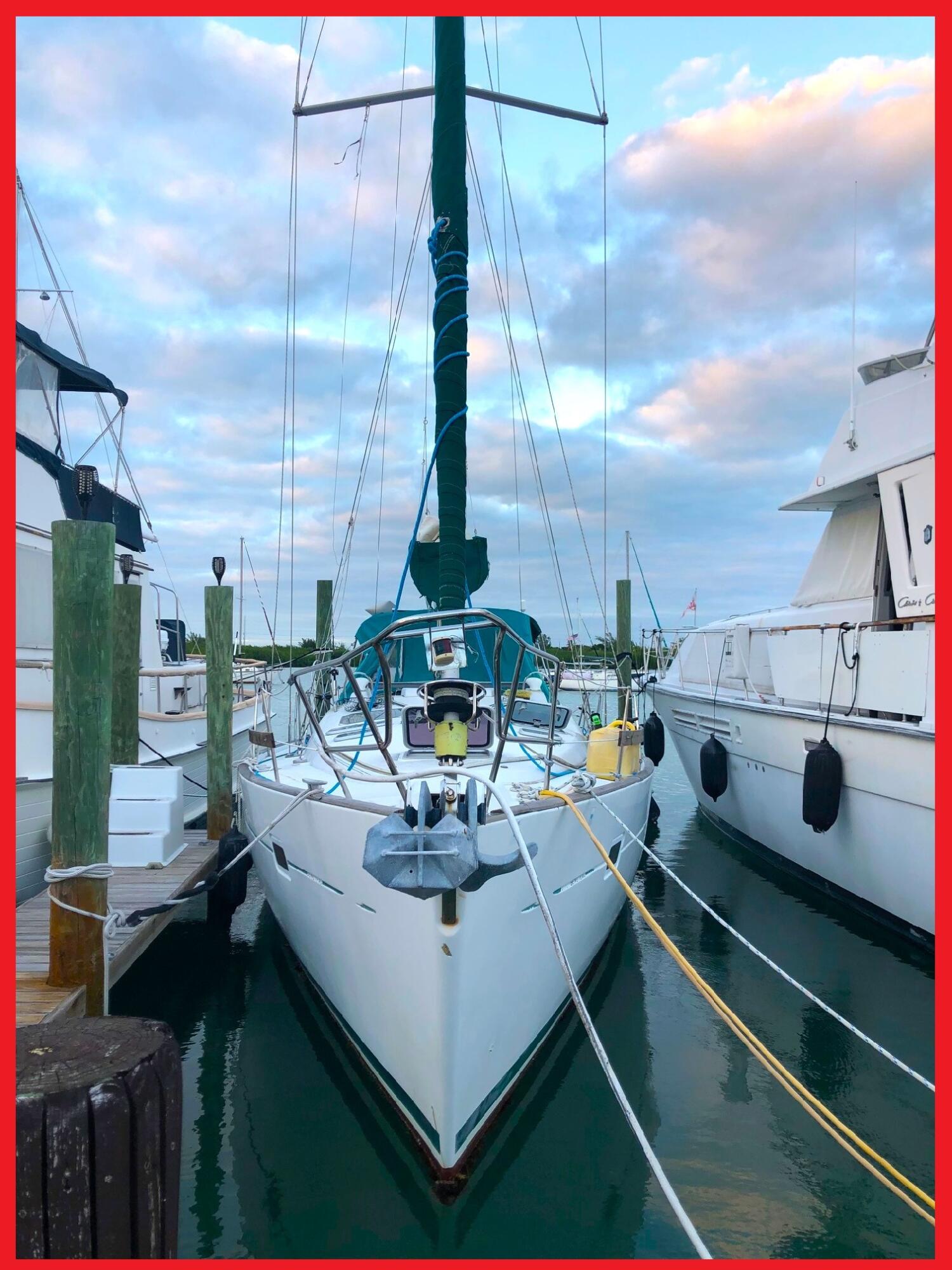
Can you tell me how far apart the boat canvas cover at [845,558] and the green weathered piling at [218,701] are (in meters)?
7.62

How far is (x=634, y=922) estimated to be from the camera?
785 centimetres

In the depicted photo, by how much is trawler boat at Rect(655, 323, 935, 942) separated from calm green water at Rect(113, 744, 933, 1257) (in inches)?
41.6

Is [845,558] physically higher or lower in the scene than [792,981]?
higher

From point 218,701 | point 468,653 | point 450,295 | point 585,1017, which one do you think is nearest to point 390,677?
point 585,1017

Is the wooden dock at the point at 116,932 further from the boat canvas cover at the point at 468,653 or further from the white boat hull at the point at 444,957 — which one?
the boat canvas cover at the point at 468,653

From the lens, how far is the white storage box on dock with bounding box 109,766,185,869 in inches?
256

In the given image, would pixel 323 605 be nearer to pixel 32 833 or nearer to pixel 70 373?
pixel 70 373

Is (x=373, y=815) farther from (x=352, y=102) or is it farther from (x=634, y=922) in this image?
(x=352, y=102)

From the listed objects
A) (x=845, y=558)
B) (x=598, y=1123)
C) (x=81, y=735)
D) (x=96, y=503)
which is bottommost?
(x=598, y=1123)

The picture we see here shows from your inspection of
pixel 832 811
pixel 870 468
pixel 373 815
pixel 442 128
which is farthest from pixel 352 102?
pixel 832 811

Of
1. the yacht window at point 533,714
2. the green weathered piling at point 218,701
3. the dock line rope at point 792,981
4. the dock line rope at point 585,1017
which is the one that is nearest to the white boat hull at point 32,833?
the green weathered piling at point 218,701

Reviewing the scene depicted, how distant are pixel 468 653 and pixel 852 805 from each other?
4.07 metres

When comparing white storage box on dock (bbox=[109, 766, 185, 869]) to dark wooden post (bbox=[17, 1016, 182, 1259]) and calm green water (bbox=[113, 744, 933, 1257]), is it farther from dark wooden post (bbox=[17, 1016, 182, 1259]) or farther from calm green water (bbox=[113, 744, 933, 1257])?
dark wooden post (bbox=[17, 1016, 182, 1259])

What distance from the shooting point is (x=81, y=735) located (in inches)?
156
